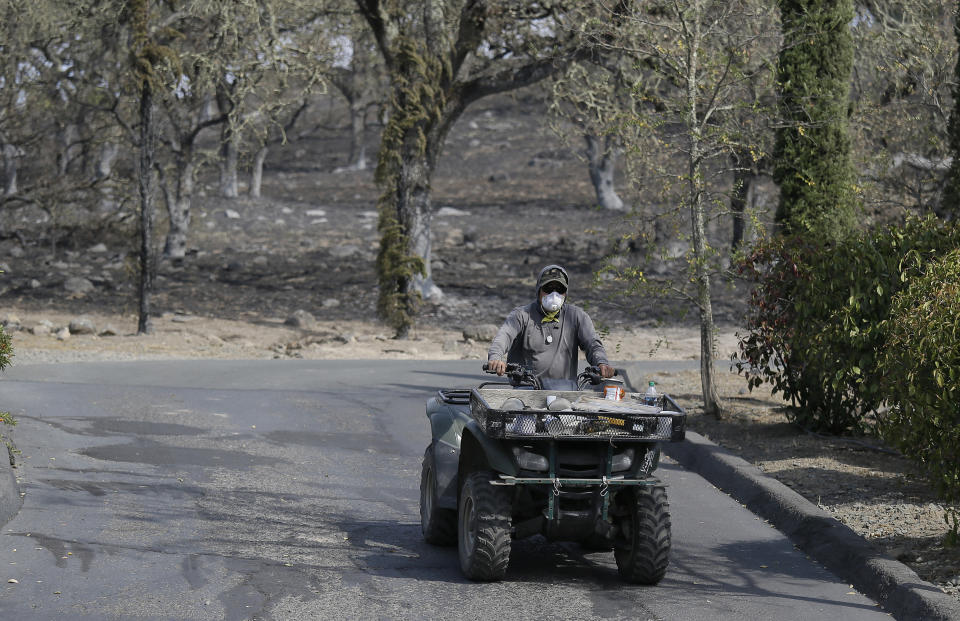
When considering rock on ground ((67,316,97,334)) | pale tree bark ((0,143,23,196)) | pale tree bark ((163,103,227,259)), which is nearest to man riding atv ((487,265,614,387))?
rock on ground ((67,316,97,334))

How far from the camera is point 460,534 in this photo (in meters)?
7.27

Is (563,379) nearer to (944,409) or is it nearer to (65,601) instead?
(944,409)

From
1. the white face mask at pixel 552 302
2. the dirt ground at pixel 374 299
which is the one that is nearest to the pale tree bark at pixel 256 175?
the dirt ground at pixel 374 299

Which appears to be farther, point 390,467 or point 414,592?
point 390,467

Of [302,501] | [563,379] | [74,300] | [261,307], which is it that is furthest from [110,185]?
[563,379]

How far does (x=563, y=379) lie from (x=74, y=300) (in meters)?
25.1

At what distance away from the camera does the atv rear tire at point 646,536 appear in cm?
691

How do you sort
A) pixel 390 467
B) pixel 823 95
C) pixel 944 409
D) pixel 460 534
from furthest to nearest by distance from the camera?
pixel 823 95 → pixel 390 467 → pixel 460 534 → pixel 944 409

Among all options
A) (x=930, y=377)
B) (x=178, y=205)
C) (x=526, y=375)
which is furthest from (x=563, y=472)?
(x=178, y=205)

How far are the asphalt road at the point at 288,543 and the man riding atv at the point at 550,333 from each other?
→ 1.22m

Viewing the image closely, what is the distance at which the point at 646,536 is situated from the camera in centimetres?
690

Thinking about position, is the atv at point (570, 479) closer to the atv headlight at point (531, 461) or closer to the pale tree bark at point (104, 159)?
the atv headlight at point (531, 461)

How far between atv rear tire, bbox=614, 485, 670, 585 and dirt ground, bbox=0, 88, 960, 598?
1.49m

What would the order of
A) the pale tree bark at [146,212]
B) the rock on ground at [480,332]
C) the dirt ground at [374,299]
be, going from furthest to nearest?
1. the rock on ground at [480,332]
2. the pale tree bark at [146,212]
3. the dirt ground at [374,299]
